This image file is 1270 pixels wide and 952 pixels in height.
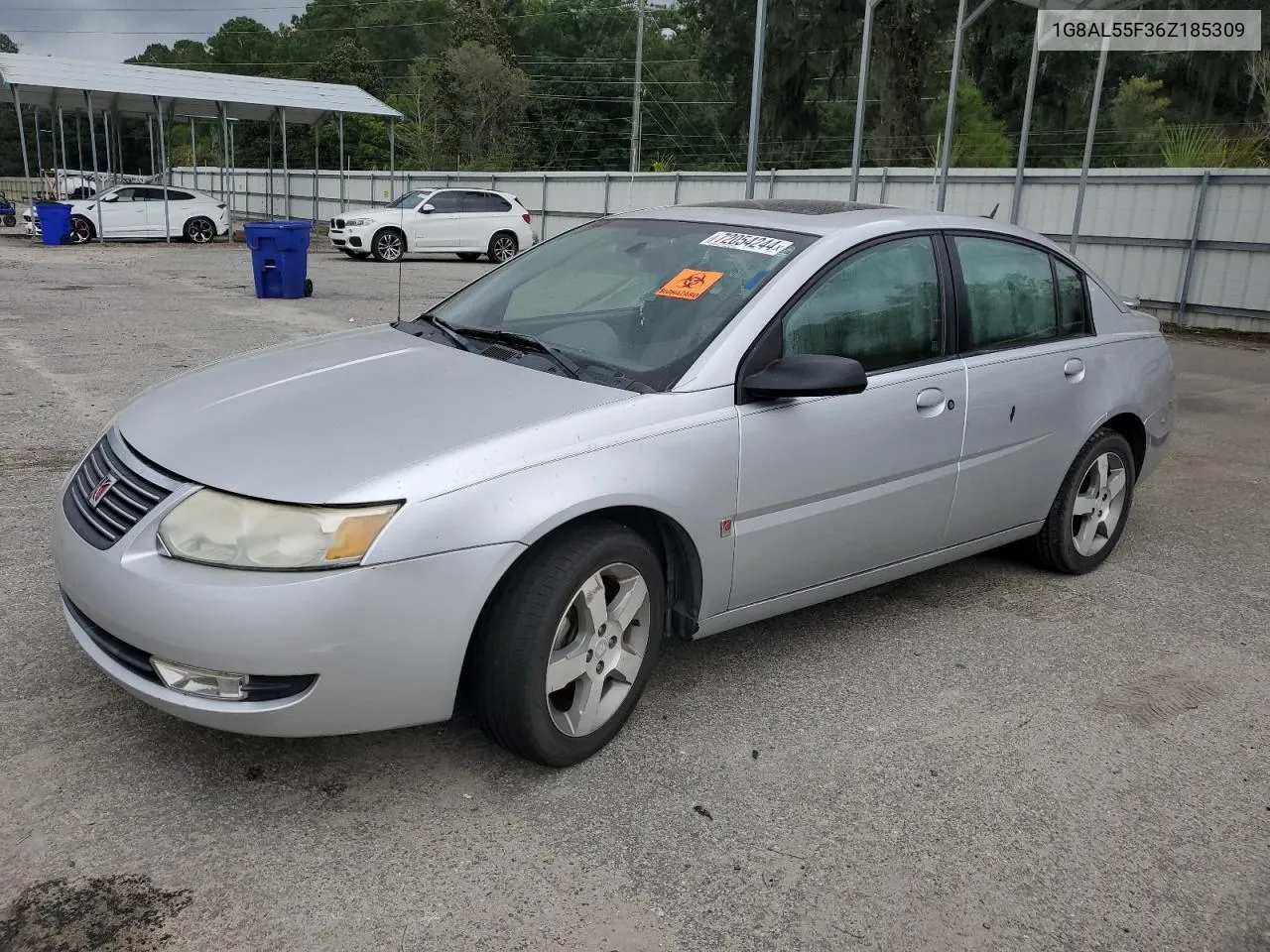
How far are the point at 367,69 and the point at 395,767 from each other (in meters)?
72.7

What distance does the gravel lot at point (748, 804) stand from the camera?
2.47 m

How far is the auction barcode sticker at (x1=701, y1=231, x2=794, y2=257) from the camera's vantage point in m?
3.72

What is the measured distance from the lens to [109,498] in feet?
9.66

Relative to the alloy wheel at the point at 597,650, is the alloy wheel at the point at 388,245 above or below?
below

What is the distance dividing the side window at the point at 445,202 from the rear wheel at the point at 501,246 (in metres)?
1.01

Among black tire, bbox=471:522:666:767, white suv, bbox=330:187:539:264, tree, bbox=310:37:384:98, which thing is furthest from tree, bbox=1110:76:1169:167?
tree, bbox=310:37:384:98

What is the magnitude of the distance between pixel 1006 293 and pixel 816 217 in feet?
2.98

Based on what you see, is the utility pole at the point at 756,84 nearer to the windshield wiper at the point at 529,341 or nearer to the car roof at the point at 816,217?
the car roof at the point at 816,217

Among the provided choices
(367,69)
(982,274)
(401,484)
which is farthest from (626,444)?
(367,69)

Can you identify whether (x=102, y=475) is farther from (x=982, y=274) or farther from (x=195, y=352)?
(x=195, y=352)

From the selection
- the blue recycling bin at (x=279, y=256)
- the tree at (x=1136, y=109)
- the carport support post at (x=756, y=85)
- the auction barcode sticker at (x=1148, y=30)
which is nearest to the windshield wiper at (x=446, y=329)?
the carport support post at (x=756, y=85)

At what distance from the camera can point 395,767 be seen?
10.1 ft

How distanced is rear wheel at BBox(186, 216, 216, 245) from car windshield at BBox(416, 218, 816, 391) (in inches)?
927

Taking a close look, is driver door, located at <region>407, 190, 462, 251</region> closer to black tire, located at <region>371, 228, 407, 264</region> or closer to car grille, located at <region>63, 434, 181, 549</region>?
black tire, located at <region>371, 228, 407, 264</region>
